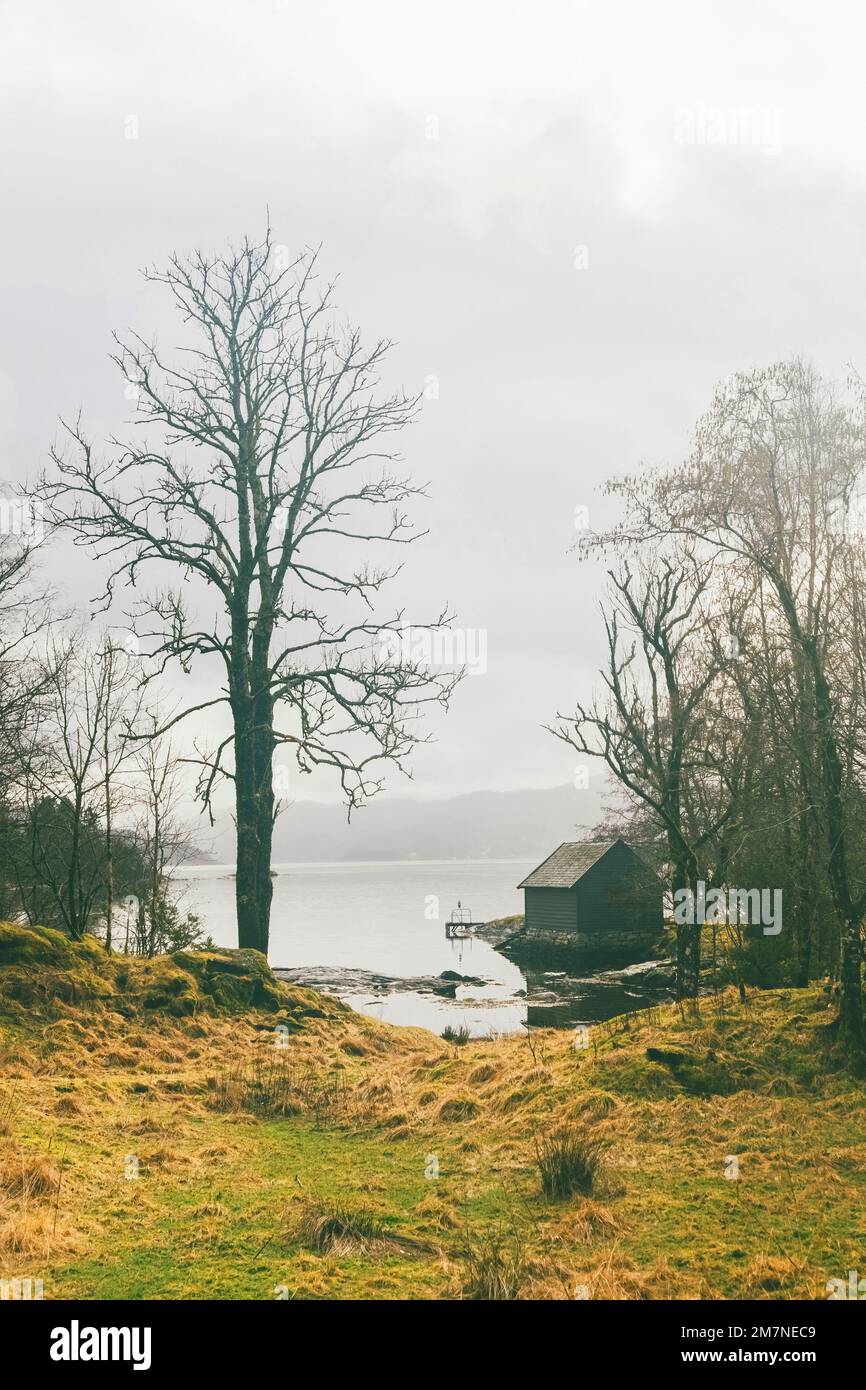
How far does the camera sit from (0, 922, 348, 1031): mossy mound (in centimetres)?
1365

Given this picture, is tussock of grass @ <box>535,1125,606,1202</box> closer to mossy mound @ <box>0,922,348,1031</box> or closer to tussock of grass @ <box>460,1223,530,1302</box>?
tussock of grass @ <box>460,1223,530,1302</box>

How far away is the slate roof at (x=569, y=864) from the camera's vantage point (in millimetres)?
55188

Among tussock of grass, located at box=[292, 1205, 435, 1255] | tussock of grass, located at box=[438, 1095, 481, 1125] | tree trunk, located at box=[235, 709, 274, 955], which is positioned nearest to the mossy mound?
tree trunk, located at box=[235, 709, 274, 955]

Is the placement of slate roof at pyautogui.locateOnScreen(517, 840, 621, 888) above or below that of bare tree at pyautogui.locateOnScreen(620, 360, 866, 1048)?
below

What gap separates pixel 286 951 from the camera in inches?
2576

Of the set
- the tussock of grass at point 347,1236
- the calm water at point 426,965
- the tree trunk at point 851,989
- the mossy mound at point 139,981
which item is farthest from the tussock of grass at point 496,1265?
the calm water at point 426,965

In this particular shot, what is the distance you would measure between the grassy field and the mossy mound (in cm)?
5

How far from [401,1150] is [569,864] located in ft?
158

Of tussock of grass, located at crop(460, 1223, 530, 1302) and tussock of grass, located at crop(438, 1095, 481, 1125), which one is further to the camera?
tussock of grass, located at crop(438, 1095, 481, 1125)

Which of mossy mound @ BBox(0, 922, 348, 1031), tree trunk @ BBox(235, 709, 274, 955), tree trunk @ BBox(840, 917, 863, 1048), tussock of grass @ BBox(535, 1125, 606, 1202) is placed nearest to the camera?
tussock of grass @ BBox(535, 1125, 606, 1202)

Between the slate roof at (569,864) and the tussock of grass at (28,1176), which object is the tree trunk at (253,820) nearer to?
the tussock of grass at (28,1176)

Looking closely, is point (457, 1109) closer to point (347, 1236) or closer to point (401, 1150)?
point (401, 1150)

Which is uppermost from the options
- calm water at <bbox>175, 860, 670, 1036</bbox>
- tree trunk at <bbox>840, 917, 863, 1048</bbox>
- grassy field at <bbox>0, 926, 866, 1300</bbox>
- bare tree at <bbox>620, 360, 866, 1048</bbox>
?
bare tree at <bbox>620, 360, 866, 1048</bbox>
